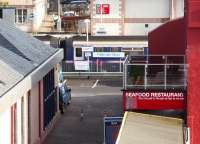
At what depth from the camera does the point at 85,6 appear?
69.1 metres

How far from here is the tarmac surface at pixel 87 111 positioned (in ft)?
98.0

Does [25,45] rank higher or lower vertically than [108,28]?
lower

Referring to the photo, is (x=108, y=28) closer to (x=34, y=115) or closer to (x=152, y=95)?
(x=34, y=115)

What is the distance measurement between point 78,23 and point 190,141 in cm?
4198

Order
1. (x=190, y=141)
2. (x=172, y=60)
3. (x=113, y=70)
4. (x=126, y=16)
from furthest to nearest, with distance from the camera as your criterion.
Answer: (x=126, y=16) → (x=113, y=70) → (x=172, y=60) → (x=190, y=141)

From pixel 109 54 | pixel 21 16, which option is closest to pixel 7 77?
pixel 109 54

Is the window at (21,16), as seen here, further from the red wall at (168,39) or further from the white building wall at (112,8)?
the red wall at (168,39)

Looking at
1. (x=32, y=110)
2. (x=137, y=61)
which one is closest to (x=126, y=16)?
(x=137, y=61)

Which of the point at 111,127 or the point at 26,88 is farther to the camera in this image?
Result: the point at 111,127

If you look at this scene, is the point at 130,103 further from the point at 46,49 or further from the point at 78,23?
the point at 78,23

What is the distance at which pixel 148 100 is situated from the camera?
24.8 metres

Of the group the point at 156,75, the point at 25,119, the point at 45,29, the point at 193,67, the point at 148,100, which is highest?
the point at 45,29

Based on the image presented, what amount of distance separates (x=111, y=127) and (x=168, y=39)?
739 centimetres

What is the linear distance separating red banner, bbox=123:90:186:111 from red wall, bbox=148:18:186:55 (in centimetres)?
657
